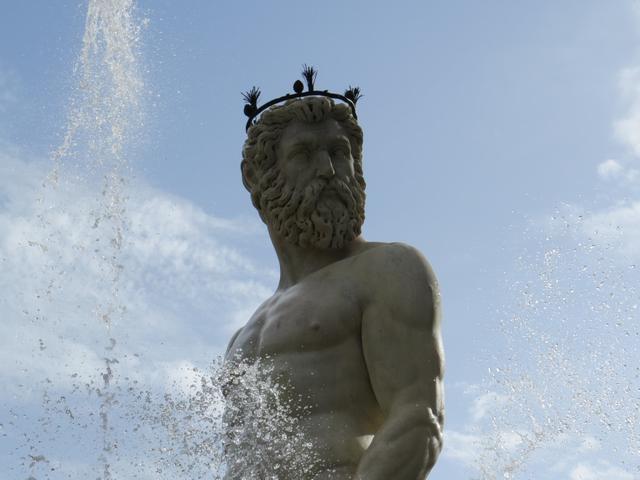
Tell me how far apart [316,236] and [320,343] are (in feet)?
2.54

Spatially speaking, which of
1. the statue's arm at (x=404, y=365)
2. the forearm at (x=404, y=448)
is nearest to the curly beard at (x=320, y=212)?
the statue's arm at (x=404, y=365)

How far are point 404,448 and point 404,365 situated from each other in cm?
46

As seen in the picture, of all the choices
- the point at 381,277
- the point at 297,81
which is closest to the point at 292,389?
the point at 381,277

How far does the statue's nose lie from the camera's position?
6273mm

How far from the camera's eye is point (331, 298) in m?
5.90

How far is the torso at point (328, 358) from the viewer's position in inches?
218

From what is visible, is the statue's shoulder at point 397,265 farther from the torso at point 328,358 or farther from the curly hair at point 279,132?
the curly hair at point 279,132

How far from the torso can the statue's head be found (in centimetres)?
31

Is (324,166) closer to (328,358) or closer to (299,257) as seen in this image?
(299,257)

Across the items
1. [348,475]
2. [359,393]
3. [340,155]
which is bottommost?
[348,475]

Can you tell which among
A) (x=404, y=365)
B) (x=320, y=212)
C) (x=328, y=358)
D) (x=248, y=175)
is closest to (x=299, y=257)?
(x=320, y=212)

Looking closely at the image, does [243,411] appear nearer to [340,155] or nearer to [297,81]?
[340,155]

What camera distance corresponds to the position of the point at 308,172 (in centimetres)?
633

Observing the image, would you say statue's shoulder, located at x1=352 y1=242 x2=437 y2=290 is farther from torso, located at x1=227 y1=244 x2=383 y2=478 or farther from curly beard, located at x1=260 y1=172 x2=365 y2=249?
curly beard, located at x1=260 y1=172 x2=365 y2=249
